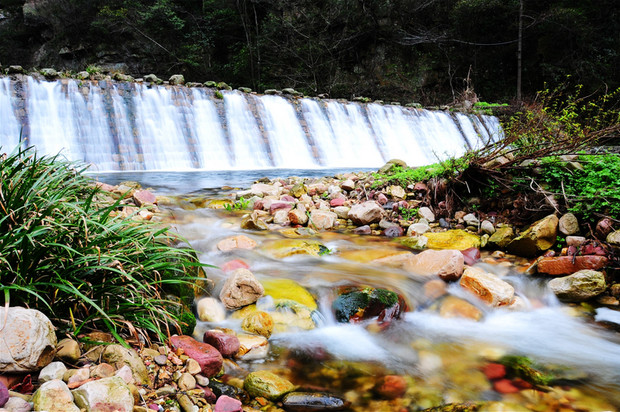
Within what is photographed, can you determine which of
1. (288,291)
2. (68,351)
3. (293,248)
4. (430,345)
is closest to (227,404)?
(68,351)

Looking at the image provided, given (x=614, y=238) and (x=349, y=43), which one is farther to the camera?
(x=349, y=43)

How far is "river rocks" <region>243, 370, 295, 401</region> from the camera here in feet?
→ 6.42

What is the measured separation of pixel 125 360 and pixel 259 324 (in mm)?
1010

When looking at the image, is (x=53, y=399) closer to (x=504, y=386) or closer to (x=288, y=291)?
(x=288, y=291)

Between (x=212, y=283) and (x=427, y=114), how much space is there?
52.3 feet

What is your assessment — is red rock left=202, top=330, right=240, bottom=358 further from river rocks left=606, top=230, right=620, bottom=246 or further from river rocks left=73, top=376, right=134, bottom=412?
river rocks left=606, top=230, right=620, bottom=246

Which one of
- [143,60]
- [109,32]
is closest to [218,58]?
[143,60]

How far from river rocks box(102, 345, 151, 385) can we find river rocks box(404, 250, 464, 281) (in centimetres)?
252

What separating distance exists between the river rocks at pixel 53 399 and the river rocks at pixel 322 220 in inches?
153

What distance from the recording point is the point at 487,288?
3164 mm

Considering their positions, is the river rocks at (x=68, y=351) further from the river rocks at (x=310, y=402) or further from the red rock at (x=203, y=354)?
the river rocks at (x=310, y=402)

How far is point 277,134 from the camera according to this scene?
13.5 meters

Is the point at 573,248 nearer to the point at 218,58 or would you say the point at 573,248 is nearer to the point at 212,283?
the point at 212,283

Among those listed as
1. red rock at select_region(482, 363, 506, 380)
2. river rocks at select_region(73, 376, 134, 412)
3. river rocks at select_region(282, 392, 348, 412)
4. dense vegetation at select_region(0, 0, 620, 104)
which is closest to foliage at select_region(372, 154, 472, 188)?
red rock at select_region(482, 363, 506, 380)
